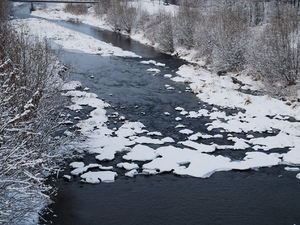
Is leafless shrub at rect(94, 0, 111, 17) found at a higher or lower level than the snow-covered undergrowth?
higher

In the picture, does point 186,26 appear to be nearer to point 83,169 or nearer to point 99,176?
point 83,169

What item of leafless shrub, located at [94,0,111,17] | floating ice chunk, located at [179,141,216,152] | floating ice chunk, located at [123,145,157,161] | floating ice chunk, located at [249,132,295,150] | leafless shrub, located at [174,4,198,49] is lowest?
floating ice chunk, located at [123,145,157,161]

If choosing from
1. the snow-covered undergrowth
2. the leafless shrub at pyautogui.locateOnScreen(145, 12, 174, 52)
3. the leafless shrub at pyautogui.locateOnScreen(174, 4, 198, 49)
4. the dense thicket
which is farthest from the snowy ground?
the snow-covered undergrowth

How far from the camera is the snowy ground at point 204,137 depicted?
1273 centimetres

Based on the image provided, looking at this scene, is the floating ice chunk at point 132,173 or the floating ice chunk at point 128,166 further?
the floating ice chunk at point 128,166

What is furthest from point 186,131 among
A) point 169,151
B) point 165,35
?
point 165,35

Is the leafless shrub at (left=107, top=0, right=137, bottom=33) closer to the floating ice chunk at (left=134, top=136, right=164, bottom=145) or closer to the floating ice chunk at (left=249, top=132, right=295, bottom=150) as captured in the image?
the floating ice chunk at (left=134, top=136, right=164, bottom=145)

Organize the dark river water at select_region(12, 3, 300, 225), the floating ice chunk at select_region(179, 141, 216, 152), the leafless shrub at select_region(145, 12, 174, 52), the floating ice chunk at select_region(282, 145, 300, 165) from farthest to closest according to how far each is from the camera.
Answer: the leafless shrub at select_region(145, 12, 174, 52) → the floating ice chunk at select_region(179, 141, 216, 152) → the floating ice chunk at select_region(282, 145, 300, 165) → the dark river water at select_region(12, 3, 300, 225)

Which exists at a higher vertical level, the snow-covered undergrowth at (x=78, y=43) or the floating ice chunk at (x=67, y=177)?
the snow-covered undergrowth at (x=78, y=43)

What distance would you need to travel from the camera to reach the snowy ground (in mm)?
12727

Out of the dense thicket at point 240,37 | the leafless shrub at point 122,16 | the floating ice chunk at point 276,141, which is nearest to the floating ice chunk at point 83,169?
the floating ice chunk at point 276,141

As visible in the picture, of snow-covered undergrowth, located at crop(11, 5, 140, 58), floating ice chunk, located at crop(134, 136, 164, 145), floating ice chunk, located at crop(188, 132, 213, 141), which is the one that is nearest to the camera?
floating ice chunk, located at crop(134, 136, 164, 145)

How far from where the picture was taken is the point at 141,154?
13.6m

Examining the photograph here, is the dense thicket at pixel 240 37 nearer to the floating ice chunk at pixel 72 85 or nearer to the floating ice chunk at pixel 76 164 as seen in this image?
the floating ice chunk at pixel 72 85
